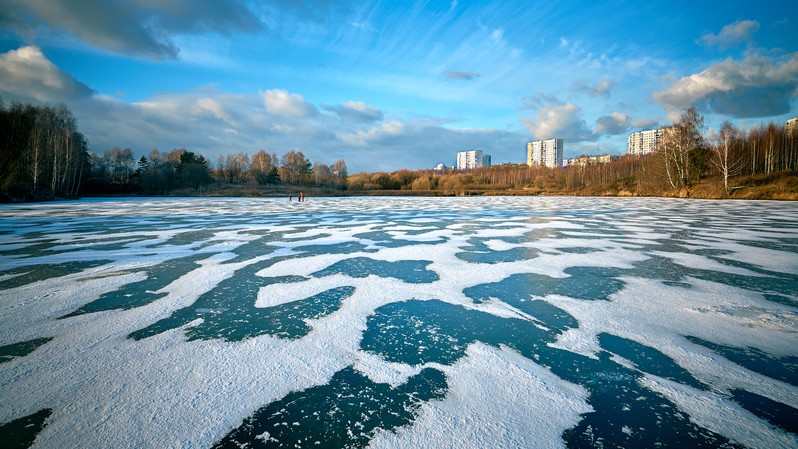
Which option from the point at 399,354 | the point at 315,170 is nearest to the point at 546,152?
the point at 315,170

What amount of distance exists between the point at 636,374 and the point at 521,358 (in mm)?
651

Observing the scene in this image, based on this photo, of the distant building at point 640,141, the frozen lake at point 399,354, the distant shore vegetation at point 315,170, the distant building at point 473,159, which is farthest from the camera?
the distant building at point 473,159

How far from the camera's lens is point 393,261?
5246mm

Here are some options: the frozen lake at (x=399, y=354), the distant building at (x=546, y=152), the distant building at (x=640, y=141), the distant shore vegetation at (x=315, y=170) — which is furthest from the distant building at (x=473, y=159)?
the frozen lake at (x=399, y=354)

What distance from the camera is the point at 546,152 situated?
133 meters

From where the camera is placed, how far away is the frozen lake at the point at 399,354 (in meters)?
1.54

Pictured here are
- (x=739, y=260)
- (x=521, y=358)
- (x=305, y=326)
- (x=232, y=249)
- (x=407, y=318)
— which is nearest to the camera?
(x=521, y=358)

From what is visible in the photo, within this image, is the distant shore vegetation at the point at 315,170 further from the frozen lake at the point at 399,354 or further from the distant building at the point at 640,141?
the distant building at the point at 640,141

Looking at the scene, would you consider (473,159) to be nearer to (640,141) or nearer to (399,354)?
(640,141)

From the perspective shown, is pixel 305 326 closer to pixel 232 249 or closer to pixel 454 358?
pixel 454 358

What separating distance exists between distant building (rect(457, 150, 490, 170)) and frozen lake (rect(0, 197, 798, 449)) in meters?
160

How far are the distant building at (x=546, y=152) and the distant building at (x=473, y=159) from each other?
26.1 meters

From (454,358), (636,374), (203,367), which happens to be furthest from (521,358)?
(203,367)

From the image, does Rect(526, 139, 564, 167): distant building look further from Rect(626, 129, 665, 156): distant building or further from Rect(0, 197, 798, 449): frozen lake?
Rect(0, 197, 798, 449): frozen lake
